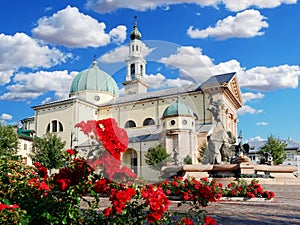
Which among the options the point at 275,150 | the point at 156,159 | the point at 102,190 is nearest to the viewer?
the point at 102,190

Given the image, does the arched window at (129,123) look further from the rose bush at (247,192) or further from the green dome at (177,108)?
the rose bush at (247,192)

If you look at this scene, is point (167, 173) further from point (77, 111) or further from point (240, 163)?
point (240, 163)

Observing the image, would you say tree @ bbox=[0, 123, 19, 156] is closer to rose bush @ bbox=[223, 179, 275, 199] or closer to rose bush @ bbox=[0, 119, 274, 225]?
rose bush @ bbox=[223, 179, 275, 199]

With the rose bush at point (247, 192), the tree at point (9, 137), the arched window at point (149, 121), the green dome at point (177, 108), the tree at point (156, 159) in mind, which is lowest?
the rose bush at point (247, 192)

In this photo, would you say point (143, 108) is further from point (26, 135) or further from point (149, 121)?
point (26, 135)

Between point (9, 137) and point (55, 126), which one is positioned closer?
point (55, 126)

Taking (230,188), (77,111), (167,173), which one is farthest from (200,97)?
(230,188)

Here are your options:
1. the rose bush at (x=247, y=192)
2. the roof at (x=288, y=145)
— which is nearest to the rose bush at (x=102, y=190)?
the rose bush at (x=247, y=192)

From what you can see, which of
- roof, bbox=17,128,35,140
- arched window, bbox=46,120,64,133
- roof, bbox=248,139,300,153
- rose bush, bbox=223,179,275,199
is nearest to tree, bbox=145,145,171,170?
rose bush, bbox=223,179,275,199

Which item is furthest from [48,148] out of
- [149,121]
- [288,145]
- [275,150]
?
[288,145]

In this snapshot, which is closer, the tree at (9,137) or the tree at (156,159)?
the tree at (156,159)

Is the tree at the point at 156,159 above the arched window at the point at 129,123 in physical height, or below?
below

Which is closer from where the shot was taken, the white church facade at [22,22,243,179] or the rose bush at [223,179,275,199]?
the white church facade at [22,22,243,179]

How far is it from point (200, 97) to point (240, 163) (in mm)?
10615
